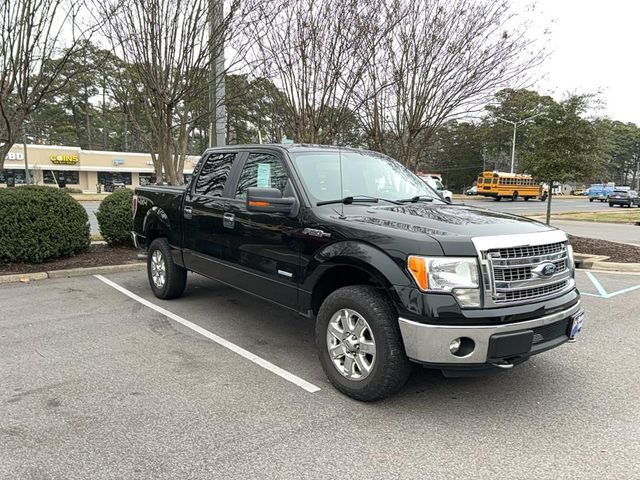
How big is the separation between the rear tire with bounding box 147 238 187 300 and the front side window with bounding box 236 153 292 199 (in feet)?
5.81

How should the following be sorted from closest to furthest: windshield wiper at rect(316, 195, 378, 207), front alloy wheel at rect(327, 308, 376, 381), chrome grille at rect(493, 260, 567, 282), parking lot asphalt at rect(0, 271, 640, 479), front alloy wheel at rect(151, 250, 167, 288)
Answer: parking lot asphalt at rect(0, 271, 640, 479), chrome grille at rect(493, 260, 567, 282), front alloy wheel at rect(327, 308, 376, 381), windshield wiper at rect(316, 195, 378, 207), front alloy wheel at rect(151, 250, 167, 288)

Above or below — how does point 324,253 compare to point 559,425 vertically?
above

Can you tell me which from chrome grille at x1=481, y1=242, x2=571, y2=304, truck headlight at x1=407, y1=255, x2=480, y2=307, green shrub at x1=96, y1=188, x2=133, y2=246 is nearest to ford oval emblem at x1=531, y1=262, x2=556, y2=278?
chrome grille at x1=481, y1=242, x2=571, y2=304

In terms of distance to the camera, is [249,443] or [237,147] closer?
[249,443]

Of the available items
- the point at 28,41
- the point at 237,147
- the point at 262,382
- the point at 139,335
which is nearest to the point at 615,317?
the point at 262,382

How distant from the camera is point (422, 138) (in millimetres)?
13305

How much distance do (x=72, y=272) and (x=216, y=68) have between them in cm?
475

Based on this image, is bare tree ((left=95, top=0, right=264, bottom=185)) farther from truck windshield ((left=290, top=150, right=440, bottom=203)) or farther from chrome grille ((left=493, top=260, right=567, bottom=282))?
chrome grille ((left=493, top=260, right=567, bottom=282))

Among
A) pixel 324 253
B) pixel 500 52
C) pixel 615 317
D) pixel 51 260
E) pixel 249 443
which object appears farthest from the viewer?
pixel 500 52

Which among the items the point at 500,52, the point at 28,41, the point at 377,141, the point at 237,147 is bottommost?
the point at 237,147

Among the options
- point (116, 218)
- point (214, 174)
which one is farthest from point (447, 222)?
point (116, 218)

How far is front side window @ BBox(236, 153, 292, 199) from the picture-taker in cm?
457

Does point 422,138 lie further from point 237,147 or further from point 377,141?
point 237,147

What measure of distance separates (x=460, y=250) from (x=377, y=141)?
10014mm
